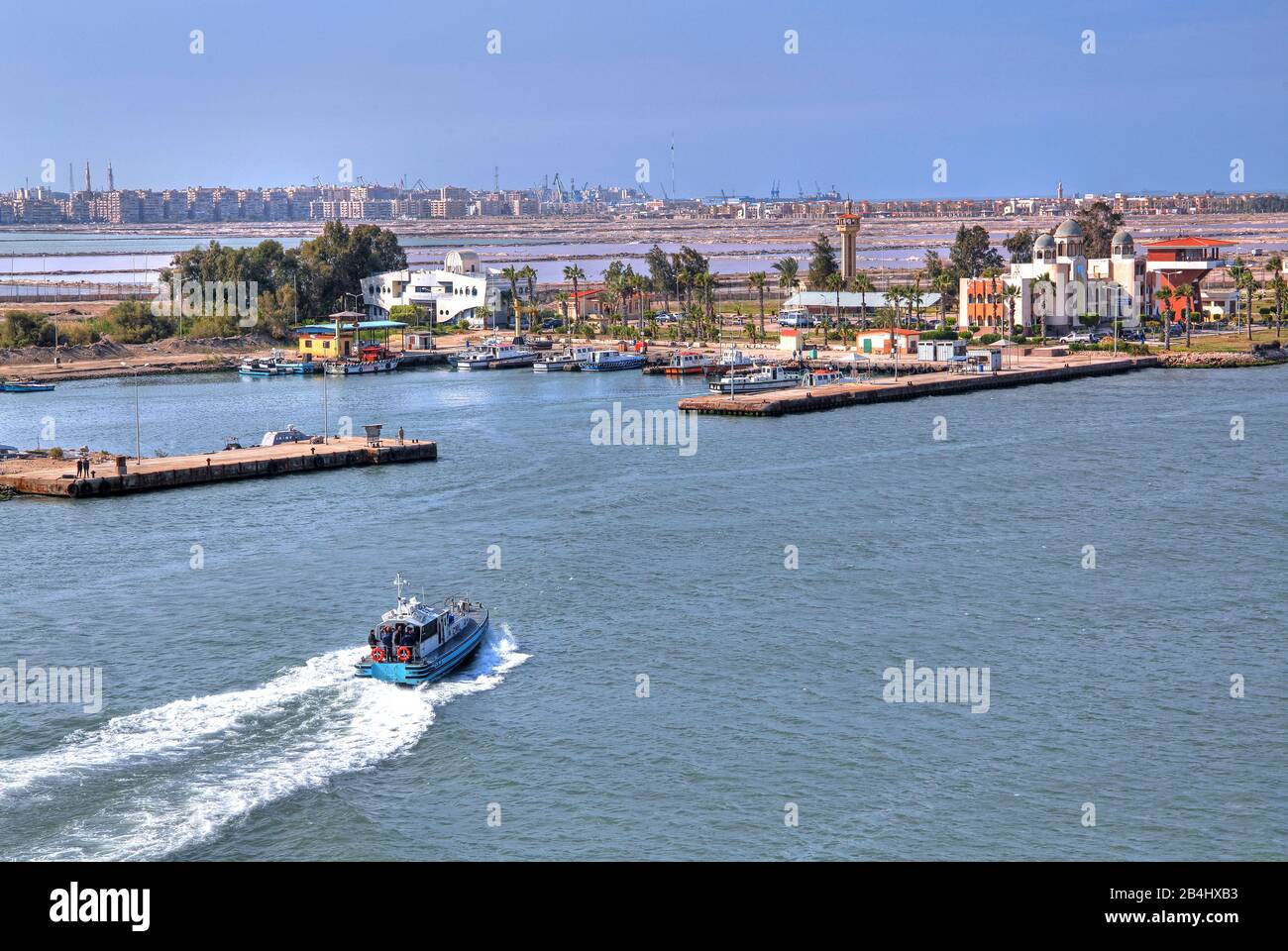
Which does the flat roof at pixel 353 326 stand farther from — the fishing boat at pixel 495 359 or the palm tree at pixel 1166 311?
the palm tree at pixel 1166 311

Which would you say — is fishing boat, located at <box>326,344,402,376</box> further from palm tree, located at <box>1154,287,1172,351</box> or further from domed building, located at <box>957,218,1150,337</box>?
palm tree, located at <box>1154,287,1172,351</box>

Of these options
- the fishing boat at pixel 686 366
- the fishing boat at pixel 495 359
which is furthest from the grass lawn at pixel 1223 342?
the fishing boat at pixel 495 359

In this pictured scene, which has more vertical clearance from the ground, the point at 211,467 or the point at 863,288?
the point at 863,288

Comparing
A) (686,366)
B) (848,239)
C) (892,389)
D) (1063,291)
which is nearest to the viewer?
(892,389)

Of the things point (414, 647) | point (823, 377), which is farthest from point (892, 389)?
point (414, 647)

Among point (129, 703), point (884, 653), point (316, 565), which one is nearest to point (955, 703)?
point (884, 653)

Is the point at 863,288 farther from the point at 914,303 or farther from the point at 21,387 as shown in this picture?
the point at 21,387
